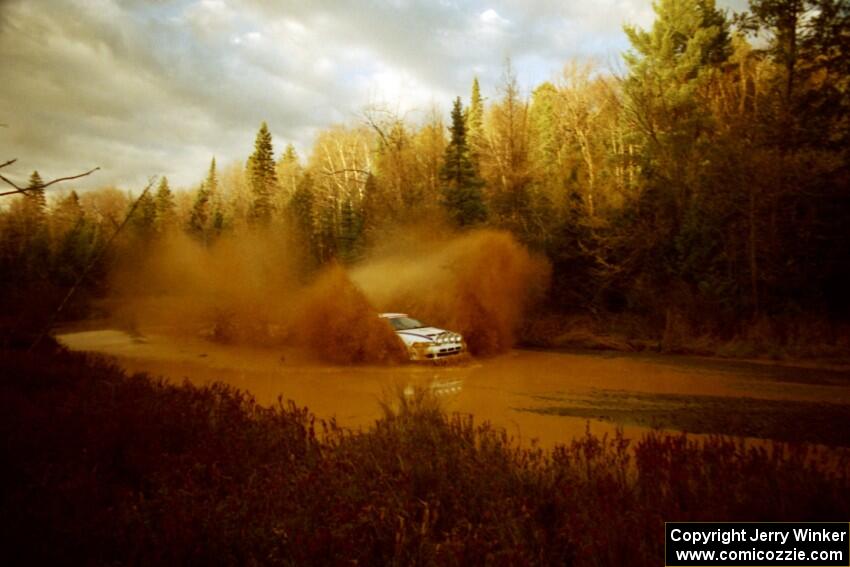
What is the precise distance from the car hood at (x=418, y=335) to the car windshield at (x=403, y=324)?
0.45 metres

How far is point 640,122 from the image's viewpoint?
86.2 feet

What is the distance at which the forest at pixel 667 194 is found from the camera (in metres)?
18.8

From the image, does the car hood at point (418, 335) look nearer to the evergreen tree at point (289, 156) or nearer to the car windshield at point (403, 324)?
the car windshield at point (403, 324)

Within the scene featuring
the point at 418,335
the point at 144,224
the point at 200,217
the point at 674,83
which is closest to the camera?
the point at 418,335

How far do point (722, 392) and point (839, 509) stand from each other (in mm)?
9829

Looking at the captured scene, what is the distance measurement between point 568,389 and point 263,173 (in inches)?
2405

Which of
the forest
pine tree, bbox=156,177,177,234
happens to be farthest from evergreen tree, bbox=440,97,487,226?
pine tree, bbox=156,177,177,234

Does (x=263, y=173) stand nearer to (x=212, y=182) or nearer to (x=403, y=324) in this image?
(x=212, y=182)

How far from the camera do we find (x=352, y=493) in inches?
187

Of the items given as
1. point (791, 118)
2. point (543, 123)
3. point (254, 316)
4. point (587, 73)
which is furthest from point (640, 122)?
point (254, 316)

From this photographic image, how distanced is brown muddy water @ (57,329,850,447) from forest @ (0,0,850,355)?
4.53 meters

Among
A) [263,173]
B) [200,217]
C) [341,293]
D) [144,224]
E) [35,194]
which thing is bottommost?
[341,293]

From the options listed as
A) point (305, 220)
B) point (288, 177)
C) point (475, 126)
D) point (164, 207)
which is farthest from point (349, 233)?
point (164, 207)

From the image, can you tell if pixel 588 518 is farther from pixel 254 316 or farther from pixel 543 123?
pixel 543 123
